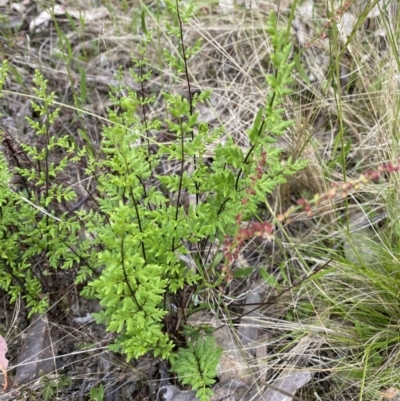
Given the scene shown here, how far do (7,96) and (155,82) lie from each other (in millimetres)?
802

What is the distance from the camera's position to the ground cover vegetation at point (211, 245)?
1.59 meters

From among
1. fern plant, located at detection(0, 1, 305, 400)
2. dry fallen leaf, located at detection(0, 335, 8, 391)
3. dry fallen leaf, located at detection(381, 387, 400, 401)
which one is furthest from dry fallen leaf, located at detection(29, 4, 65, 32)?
dry fallen leaf, located at detection(381, 387, 400, 401)

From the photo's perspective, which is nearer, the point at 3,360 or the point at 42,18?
the point at 3,360

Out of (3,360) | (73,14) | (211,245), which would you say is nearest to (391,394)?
(211,245)

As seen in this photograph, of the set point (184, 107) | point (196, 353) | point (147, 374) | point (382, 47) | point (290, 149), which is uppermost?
point (184, 107)

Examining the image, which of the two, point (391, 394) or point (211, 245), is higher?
point (211, 245)

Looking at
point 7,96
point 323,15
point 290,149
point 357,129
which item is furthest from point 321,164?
point 7,96

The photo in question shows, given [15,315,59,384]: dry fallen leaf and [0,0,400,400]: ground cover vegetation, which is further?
[15,315,59,384]: dry fallen leaf

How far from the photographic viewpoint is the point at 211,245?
6.45 ft

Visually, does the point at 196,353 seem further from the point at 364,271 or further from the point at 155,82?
the point at 155,82

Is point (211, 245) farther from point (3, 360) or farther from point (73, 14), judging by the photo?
point (73, 14)

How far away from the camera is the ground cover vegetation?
1.59 metres

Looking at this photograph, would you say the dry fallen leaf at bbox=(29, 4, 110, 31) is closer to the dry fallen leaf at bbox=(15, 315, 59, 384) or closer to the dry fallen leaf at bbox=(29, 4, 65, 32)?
the dry fallen leaf at bbox=(29, 4, 65, 32)

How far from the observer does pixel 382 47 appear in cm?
279
